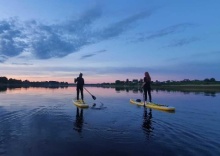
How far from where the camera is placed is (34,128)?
14.1m

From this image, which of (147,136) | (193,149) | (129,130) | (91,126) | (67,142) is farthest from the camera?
(91,126)

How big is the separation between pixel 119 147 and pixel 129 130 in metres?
3.54

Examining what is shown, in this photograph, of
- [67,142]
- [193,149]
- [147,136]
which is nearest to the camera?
[193,149]

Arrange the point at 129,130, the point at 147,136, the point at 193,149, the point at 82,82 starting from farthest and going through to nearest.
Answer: the point at 82,82 → the point at 129,130 → the point at 147,136 → the point at 193,149

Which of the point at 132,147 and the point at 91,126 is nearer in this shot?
the point at 132,147

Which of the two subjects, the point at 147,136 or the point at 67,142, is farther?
the point at 147,136

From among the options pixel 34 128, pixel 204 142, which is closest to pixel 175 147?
pixel 204 142

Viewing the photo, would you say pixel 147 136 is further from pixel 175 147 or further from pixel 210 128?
pixel 210 128

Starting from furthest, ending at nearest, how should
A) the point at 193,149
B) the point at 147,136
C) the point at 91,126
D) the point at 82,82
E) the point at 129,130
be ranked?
the point at 82,82 → the point at 91,126 → the point at 129,130 → the point at 147,136 → the point at 193,149

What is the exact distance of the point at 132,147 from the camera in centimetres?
1042

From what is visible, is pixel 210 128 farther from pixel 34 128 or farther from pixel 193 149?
pixel 34 128

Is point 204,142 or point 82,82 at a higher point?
point 82,82

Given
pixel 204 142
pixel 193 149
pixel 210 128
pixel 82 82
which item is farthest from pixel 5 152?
pixel 82 82

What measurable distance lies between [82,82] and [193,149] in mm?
20148
